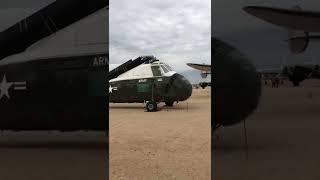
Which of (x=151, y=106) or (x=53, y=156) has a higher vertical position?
(x=151, y=106)

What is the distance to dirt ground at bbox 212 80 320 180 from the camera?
556 centimetres

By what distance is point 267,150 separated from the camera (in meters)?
7.14

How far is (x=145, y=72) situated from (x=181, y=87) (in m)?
1.86

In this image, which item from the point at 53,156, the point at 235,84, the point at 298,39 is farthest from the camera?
the point at 53,156

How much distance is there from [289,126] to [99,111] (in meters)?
5.38

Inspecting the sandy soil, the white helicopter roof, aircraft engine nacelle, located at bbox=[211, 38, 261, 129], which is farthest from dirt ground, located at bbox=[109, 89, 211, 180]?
the white helicopter roof

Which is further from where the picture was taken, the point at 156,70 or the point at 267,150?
the point at 156,70

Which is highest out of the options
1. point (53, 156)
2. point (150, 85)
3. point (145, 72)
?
point (145, 72)

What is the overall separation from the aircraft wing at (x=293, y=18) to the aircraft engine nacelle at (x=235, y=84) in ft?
2.26

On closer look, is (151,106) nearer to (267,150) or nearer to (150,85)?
(150,85)

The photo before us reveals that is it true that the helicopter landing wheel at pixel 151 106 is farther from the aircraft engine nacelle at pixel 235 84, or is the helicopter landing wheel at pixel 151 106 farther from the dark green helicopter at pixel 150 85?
the aircraft engine nacelle at pixel 235 84

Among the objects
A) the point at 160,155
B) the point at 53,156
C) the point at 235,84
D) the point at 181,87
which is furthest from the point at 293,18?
the point at 181,87

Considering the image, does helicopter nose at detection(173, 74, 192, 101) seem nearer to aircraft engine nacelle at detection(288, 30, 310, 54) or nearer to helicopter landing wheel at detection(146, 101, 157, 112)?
helicopter landing wheel at detection(146, 101, 157, 112)

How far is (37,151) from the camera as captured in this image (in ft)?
26.3
